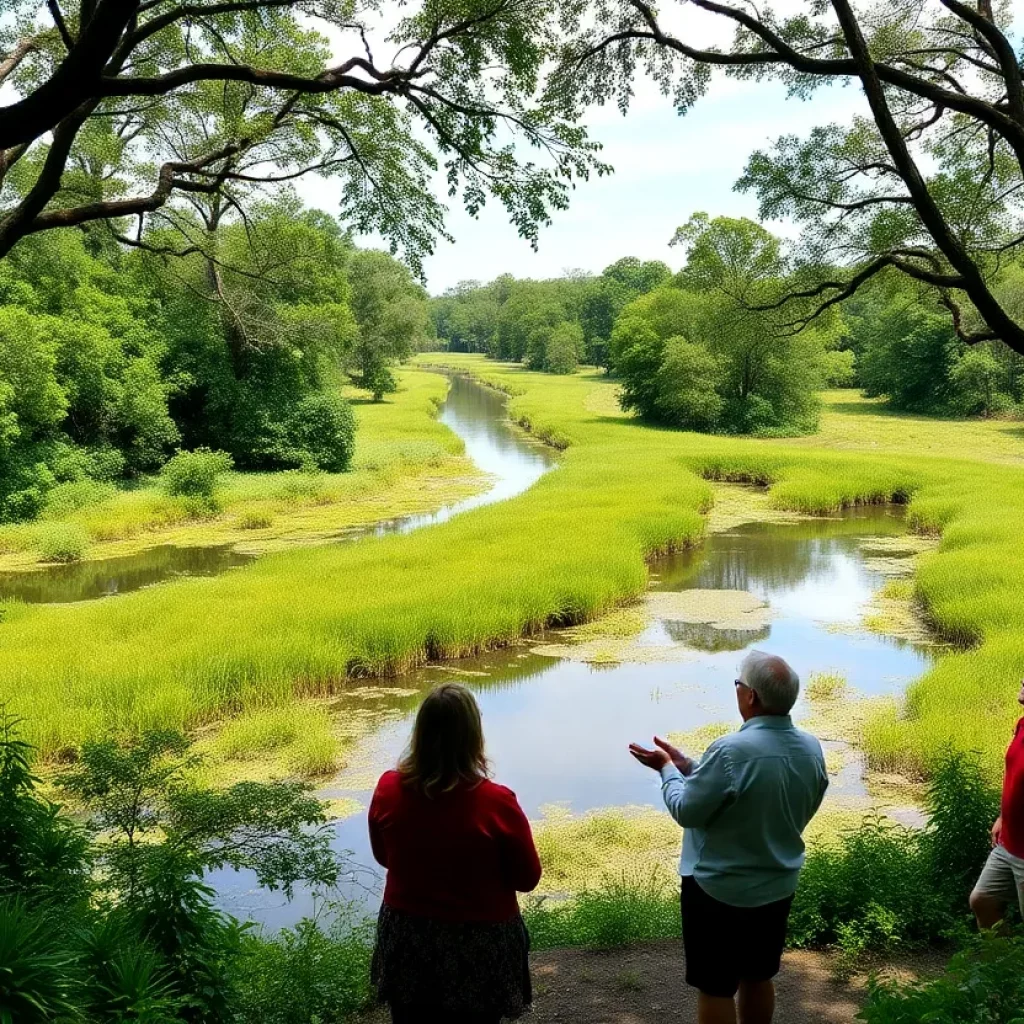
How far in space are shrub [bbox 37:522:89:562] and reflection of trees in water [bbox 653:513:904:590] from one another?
12504 mm

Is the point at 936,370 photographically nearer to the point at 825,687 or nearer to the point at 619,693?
the point at 825,687

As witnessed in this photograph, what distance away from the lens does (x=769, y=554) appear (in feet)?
67.6

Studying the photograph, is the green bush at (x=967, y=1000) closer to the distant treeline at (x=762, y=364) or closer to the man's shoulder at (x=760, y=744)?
the man's shoulder at (x=760, y=744)

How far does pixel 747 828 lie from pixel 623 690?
9113 millimetres

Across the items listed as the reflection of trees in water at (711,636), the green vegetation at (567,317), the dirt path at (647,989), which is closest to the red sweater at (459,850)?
the dirt path at (647,989)

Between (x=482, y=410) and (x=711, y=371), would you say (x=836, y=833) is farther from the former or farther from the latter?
(x=482, y=410)

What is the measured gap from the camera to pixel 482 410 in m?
61.7

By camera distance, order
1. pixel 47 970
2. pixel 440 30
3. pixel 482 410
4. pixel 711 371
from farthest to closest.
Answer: pixel 482 410 → pixel 711 371 → pixel 440 30 → pixel 47 970

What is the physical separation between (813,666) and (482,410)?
49.9 meters

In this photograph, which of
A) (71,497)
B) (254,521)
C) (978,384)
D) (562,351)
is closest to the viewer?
(254,521)

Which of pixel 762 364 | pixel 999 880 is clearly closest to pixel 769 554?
pixel 999 880

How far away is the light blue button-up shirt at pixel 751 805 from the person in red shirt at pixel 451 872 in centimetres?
68

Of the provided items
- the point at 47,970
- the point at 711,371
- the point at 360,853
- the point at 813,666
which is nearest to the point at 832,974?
the point at 47,970

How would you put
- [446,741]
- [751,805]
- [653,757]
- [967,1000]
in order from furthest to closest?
[653,757] → [751,805] → [446,741] → [967,1000]
